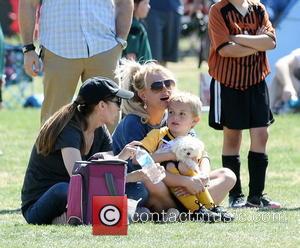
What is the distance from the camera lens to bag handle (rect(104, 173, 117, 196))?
21.2 feet

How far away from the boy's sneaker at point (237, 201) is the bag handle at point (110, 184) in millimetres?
1851

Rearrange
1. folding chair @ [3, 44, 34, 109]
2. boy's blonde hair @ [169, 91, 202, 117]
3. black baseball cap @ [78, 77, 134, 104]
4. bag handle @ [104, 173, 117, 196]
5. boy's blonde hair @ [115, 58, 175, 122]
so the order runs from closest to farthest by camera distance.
→ bag handle @ [104, 173, 117, 196], black baseball cap @ [78, 77, 134, 104], boy's blonde hair @ [169, 91, 202, 117], boy's blonde hair @ [115, 58, 175, 122], folding chair @ [3, 44, 34, 109]

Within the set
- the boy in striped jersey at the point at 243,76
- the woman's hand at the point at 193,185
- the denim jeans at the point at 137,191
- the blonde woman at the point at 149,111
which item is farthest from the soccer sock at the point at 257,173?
the denim jeans at the point at 137,191

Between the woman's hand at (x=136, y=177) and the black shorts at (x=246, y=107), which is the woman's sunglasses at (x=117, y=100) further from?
the black shorts at (x=246, y=107)

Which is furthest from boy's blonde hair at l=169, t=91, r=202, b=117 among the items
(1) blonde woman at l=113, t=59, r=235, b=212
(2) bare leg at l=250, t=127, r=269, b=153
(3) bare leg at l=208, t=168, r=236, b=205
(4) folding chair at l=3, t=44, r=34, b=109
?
(4) folding chair at l=3, t=44, r=34, b=109

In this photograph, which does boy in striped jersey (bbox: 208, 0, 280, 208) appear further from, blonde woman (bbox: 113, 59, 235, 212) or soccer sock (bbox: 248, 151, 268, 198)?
blonde woman (bbox: 113, 59, 235, 212)

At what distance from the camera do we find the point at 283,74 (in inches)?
536

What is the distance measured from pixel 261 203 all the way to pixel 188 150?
3.92 feet

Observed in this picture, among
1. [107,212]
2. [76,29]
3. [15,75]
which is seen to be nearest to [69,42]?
Result: [76,29]

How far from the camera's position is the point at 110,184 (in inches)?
255

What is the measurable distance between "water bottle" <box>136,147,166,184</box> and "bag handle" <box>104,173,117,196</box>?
33 centimetres

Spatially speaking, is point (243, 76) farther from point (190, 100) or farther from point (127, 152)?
point (127, 152)

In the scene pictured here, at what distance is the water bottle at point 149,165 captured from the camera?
22.3ft

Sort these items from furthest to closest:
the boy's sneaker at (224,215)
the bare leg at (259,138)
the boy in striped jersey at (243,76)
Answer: the bare leg at (259,138)
the boy in striped jersey at (243,76)
the boy's sneaker at (224,215)
